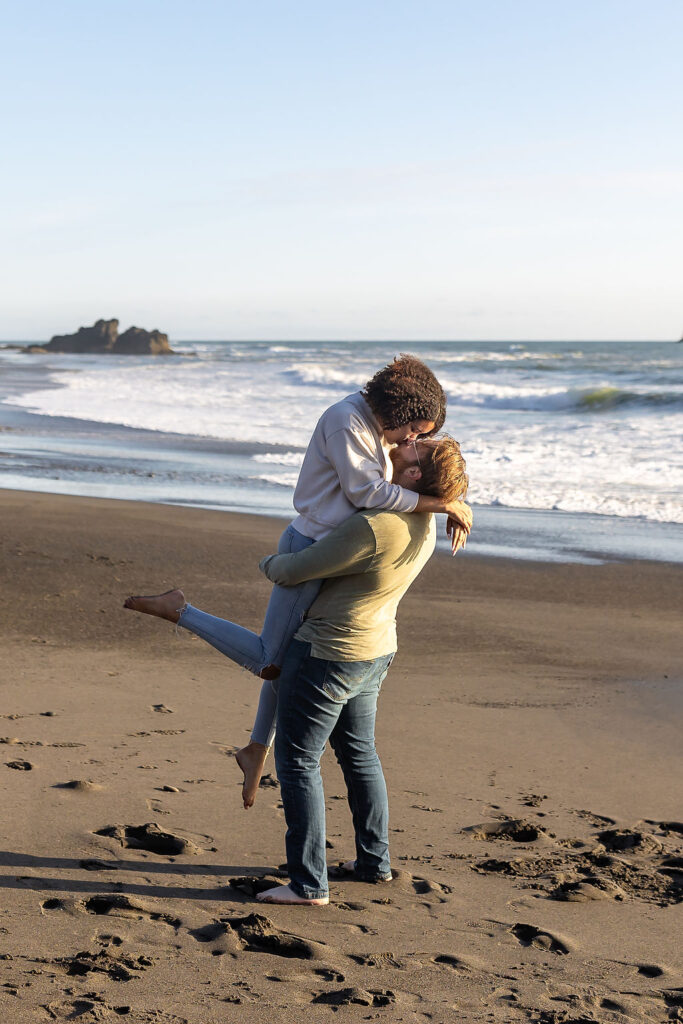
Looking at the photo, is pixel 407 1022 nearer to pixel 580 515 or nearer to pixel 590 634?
pixel 590 634

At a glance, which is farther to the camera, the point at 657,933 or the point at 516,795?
the point at 516,795

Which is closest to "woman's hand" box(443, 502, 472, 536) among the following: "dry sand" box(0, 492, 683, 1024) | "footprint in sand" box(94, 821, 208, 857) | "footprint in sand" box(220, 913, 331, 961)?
"dry sand" box(0, 492, 683, 1024)

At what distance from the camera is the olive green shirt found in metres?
3.21

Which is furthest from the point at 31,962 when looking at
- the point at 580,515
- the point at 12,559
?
the point at 580,515

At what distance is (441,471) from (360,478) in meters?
0.27

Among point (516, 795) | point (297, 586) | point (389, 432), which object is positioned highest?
point (389, 432)

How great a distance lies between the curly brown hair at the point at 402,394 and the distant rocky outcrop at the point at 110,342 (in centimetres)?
9314

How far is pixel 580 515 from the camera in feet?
38.3

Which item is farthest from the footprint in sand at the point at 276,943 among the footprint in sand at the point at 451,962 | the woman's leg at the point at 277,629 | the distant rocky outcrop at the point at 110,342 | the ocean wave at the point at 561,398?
the distant rocky outcrop at the point at 110,342

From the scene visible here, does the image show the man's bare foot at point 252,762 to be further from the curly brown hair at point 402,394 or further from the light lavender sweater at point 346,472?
the curly brown hair at point 402,394

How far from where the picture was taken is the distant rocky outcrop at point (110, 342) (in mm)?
95500

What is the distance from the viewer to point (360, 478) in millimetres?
3189

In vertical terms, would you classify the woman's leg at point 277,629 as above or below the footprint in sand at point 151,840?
above

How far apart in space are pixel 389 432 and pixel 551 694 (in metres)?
2.92
